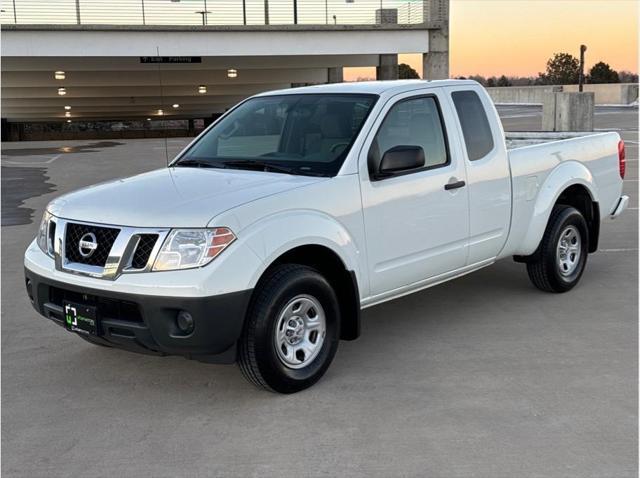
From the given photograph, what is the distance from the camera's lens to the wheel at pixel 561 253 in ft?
21.2

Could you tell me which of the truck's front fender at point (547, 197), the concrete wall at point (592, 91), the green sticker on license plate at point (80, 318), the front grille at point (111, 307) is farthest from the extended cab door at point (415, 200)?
the concrete wall at point (592, 91)

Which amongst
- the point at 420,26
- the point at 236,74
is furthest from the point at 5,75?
the point at 420,26

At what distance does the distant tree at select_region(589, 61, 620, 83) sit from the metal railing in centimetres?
6032

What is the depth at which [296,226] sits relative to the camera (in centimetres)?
437

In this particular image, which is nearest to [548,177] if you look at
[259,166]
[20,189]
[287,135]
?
[287,135]

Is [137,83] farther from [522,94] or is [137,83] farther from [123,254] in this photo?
[522,94]

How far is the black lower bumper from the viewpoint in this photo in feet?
13.1

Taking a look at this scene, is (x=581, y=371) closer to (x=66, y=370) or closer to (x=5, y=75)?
(x=66, y=370)

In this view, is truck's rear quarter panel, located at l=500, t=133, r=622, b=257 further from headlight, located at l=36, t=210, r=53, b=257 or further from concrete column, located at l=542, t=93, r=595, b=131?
concrete column, located at l=542, t=93, r=595, b=131

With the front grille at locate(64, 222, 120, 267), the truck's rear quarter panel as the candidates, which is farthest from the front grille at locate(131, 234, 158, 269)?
the truck's rear quarter panel

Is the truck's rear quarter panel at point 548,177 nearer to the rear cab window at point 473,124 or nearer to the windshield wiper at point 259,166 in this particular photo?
the rear cab window at point 473,124

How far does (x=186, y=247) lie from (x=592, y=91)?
156 feet

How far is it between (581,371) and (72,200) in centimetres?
341

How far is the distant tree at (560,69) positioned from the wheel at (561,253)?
96.7 m
